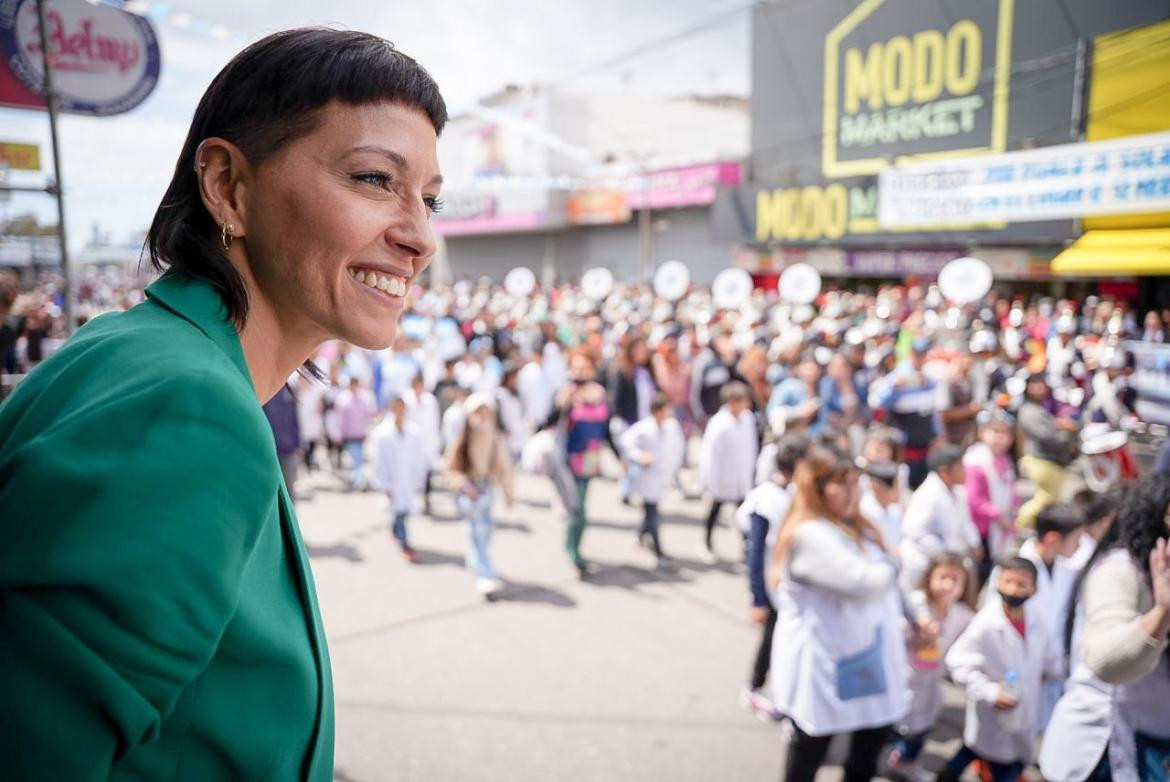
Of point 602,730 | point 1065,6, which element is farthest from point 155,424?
point 1065,6

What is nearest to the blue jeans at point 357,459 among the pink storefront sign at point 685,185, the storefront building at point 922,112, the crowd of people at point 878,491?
the crowd of people at point 878,491

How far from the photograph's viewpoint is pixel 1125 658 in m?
2.38

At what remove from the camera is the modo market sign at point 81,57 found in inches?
104

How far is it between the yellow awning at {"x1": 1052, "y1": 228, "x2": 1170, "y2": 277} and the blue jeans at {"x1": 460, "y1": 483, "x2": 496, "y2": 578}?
9185 mm

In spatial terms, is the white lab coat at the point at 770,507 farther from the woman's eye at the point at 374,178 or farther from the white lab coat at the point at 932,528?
the woman's eye at the point at 374,178

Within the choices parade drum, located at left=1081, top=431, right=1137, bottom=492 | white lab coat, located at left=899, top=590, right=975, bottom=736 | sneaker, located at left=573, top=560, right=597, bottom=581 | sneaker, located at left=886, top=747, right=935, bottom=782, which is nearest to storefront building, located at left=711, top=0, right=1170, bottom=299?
parade drum, located at left=1081, top=431, right=1137, bottom=492

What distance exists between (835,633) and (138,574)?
312cm

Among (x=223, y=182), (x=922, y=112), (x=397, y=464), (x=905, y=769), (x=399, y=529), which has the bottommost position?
(x=905, y=769)

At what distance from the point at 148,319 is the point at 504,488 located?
560cm

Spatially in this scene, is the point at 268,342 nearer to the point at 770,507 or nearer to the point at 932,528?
the point at 770,507

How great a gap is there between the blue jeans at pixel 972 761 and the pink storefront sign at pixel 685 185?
19.5 meters

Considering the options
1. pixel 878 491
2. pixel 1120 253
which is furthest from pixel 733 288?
pixel 878 491

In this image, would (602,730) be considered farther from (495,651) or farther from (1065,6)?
(1065,6)

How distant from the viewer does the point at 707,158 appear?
23.5 meters
